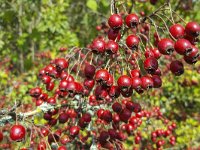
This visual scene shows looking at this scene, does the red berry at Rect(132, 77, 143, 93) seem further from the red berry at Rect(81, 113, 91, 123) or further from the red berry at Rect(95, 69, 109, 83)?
the red berry at Rect(81, 113, 91, 123)

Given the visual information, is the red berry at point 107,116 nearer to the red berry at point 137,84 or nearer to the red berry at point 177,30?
the red berry at point 137,84

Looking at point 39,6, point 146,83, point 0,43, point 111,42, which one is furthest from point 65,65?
point 39,6

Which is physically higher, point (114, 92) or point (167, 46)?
point (167, 46)

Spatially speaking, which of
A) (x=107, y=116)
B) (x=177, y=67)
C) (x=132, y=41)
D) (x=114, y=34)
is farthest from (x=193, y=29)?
(x=107, y=116)

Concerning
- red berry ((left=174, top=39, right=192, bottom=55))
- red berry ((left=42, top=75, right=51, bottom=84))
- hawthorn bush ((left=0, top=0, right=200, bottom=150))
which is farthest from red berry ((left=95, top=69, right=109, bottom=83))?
red berry ((left=42, top=75, right=51, bottom=84))

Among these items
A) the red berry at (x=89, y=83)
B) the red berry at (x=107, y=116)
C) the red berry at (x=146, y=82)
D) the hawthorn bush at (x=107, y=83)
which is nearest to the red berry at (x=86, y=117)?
the hawthorn bush at (x=107, y=83)

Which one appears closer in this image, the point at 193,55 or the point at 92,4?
the point at 193,55

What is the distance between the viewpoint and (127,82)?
204 centimetres

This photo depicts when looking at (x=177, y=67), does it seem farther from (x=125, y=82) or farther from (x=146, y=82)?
(x=125, y=82)

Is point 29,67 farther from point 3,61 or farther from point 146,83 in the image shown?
point 146,83

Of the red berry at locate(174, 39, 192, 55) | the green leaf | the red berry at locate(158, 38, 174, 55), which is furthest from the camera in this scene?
the green leaf

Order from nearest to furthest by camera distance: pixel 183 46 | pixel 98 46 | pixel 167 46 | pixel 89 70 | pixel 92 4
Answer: pixel 183 46, pixel 167 46, pixel 98 46, pixel 89 70, pixel 92 4

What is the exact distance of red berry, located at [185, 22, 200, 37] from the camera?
1.84 meters

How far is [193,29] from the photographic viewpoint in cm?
185
